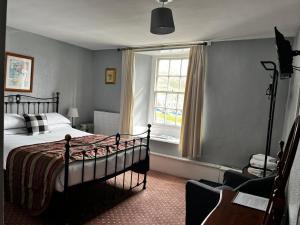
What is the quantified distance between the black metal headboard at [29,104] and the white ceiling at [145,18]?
3.58 ft

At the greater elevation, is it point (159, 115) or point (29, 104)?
point (29, 104)

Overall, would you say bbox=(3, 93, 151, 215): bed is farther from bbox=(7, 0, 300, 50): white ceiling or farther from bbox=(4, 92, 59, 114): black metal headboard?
bbox=(7, 0, 300, 50): white ceiling

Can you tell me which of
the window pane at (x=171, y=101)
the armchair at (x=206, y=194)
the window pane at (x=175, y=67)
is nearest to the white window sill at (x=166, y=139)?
the window pane at (x=171, y=101)

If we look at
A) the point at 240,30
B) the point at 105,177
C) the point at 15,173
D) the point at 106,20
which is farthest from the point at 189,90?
the point at 15,173

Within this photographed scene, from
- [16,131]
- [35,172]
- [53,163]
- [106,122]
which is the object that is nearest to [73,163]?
[53,163]

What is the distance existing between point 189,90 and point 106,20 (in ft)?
5.43

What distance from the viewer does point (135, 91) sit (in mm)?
4469

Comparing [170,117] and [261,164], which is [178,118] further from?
[261,164]

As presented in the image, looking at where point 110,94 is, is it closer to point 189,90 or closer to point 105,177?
point 189,90

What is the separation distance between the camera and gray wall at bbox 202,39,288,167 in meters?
3.32

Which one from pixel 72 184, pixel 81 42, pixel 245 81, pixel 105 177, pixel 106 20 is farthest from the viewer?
pixel 81 42

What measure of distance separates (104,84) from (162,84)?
1.24 metres

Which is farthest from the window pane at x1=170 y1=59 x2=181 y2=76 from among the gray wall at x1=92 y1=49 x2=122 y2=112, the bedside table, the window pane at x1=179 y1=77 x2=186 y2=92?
the bedside table

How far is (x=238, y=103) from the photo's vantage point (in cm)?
350
